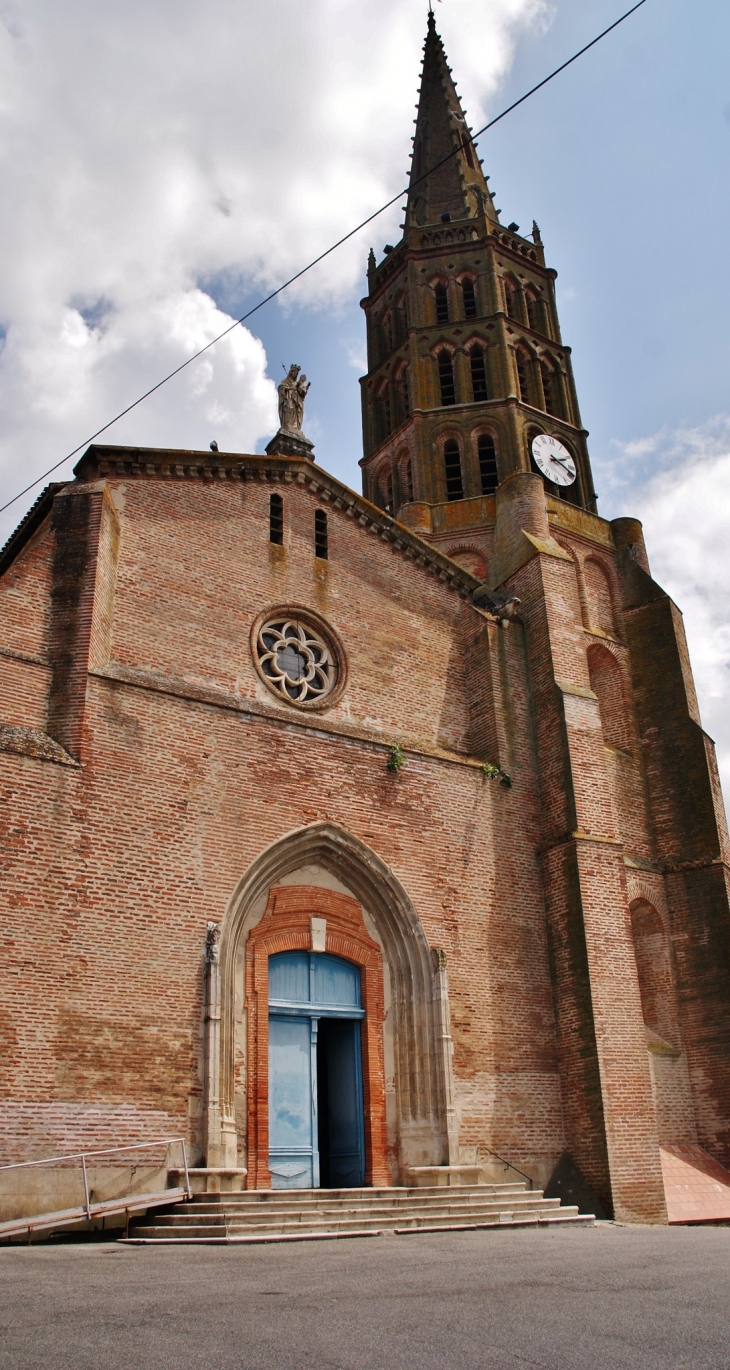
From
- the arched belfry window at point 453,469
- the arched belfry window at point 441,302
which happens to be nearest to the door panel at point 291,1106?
the arched belfry window at point 453,469

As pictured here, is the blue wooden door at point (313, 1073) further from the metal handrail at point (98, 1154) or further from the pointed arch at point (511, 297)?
the pointed arch at point (511, 297)

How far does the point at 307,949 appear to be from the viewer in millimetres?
14281

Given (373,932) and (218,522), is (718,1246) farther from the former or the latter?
(218,522)

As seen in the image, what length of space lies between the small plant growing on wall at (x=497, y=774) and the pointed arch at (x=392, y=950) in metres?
2.62

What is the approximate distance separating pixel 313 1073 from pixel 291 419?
1094cm

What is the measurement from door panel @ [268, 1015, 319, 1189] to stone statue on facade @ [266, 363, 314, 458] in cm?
938

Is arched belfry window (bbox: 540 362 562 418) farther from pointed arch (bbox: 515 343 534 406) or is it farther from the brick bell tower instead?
pointed arch (bbox: 515 343 534 406)

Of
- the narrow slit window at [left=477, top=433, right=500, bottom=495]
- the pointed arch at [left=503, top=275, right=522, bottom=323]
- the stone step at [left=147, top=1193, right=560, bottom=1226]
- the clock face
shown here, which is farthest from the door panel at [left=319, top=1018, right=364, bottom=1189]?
the pointed arch at [left=503, top=275, right=522, bottom=323]

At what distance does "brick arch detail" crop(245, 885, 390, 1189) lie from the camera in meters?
12.8

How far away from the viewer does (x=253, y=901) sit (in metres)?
13.9

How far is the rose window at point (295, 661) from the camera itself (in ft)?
51.5

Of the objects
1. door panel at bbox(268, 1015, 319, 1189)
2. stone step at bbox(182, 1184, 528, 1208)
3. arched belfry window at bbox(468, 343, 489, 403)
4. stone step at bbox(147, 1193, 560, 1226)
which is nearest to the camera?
stone step at bbox(147, 1193, 560, 1226)

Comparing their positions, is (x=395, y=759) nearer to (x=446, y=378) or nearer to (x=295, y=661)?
(x=295, y=661)

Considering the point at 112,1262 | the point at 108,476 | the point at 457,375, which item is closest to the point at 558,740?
the point at 108,476
